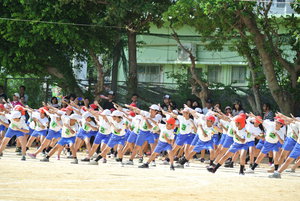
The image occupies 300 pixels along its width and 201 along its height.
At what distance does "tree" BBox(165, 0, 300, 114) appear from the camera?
21.8 m

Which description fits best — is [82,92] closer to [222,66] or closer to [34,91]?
[34,91]

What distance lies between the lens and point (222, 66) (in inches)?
1572

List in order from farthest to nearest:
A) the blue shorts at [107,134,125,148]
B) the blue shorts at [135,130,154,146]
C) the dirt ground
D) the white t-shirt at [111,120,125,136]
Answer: the blue shorts at [135,130,154,146] < the white t-shirt at [111,120,125,136] < the blue shorts at [107,134,125,148] < the dirt ground

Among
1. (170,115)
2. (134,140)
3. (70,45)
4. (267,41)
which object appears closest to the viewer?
(170,115)

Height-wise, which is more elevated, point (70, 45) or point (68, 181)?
point (70, 45)

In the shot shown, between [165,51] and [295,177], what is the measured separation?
23.5m

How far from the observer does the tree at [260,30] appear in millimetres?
21828

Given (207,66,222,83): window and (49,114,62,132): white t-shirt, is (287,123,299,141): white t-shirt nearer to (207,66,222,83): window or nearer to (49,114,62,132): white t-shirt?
(49,114,62,132): white t-shirt

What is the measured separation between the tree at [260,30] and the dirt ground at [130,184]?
19.0ft

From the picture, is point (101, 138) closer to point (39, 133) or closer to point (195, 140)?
point (39, 133)

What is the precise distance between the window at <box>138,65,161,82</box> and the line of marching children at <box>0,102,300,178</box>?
62.8 ft

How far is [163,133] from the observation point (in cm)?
1878

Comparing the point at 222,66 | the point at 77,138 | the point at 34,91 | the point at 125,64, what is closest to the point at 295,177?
the point at 77,138

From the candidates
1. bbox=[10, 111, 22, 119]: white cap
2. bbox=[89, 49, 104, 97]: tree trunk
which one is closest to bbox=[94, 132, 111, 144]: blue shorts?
bbox=[10, 111, 22, 119]: white cap
